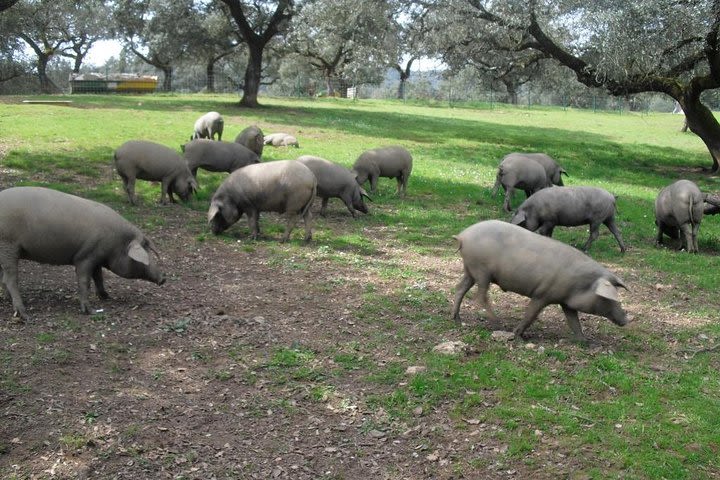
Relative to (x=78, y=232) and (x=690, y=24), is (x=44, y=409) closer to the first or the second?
(x=78, y=232)

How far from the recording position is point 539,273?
856 cm

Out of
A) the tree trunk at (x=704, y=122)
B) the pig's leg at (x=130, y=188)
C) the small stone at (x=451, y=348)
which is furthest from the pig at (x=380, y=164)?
the tree trunk at (x=704, y=122)

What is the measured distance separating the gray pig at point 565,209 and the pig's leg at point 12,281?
8.00 m

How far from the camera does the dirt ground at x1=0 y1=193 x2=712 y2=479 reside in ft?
19.9

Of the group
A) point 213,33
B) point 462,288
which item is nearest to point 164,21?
point 213,33

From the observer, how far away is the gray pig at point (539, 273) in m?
8.57

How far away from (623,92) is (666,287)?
14.6 metres

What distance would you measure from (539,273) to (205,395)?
13.2 ft

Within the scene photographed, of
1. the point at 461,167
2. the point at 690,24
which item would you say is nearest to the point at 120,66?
the point at 461,167

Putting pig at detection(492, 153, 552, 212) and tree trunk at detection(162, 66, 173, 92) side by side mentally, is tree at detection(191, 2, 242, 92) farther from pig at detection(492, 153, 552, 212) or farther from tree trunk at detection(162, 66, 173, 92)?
pig at detection(492, 153, 552, 212)

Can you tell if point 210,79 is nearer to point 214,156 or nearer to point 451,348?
point 214,156

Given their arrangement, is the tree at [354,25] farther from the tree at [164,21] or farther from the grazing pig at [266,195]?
the grazing pig at [266,195]

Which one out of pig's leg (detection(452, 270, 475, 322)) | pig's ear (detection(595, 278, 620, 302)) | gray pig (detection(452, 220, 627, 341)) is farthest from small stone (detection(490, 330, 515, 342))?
pig's ear (detection(595, 278, 620, 302))

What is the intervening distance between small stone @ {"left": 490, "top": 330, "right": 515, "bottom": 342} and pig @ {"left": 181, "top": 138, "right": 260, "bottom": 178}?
889cm
